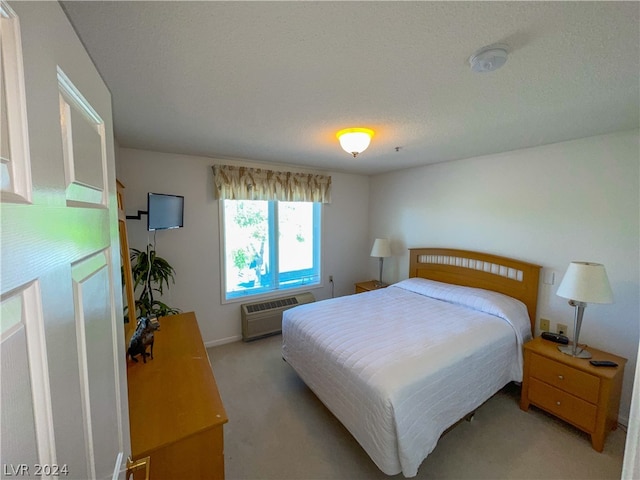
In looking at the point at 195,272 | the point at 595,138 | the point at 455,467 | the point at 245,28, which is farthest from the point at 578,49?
the point at 195,272

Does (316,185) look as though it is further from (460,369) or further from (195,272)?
(460,369)

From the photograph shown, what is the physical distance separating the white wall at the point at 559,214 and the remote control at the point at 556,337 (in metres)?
0.20

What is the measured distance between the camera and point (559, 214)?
7.93ft

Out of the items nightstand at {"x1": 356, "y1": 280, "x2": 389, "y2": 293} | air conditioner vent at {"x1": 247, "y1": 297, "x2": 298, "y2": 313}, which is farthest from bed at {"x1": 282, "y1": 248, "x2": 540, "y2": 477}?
air conditioner vent at {"x1": 247, "y1": 297, "x2": 298, "y2": 313}

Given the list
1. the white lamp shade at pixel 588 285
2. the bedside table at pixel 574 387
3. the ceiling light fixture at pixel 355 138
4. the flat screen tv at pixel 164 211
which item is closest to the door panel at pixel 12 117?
the ceiling light fixture at pixel 355 138

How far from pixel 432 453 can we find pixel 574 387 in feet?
3.85

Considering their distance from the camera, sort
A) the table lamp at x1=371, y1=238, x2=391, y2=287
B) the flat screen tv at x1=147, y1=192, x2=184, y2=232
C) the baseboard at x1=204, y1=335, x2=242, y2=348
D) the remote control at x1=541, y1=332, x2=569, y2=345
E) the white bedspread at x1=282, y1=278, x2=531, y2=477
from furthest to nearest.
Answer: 1. the table lamp at x1=371, y1=238, x2=391, y2=287
2. the baseboard at x1=204, y1=335, x2=242, y2=348
3. the flat screen tv at x1=147, y1=192, x2=184, y2=232
4. the remote control at x1=541, y1=332, x2=569, y2=345
5. the white bedspread at x1=282, y1=278, x2=531, y2=477

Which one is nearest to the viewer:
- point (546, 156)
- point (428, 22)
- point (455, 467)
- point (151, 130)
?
point (428, 22)

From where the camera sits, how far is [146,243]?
284 centimetres

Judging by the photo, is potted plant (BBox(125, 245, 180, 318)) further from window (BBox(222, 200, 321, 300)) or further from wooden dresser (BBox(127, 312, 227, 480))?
wooden dresser (BBox(127, 312, 227, 480))

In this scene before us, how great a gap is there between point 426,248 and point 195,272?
2981 mm

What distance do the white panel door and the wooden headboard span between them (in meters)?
3.21

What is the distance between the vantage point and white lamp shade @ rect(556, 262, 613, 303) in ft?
6.08

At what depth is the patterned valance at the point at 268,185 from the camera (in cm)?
318
